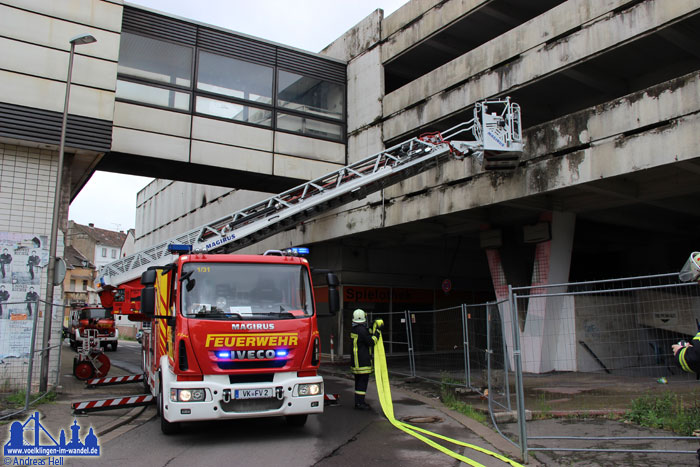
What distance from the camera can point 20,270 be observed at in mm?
10773

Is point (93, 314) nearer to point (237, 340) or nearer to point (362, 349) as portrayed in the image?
point (362, 349)

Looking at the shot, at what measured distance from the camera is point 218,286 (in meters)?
7.05

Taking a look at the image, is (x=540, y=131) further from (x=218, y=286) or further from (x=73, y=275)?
(x=73, y=275)

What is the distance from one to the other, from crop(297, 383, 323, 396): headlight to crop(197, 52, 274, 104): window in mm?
11259

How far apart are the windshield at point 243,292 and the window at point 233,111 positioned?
947 cm

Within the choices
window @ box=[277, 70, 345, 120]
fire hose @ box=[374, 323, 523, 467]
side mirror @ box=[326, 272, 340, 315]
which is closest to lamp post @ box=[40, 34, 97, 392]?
side mirror @ box=[326, 272, 340, 315]

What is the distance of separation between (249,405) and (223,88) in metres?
11.6

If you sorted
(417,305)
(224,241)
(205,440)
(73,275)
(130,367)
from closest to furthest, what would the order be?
(205,440) < (224,241) < (130,367) < (417,305) < (73,275)

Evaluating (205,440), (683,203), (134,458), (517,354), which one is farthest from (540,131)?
(134,458)

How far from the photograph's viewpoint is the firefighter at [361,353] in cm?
901

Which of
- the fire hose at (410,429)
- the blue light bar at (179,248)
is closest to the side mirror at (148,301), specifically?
the blue light bar at (179,248)

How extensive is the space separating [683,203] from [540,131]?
15.1 feet

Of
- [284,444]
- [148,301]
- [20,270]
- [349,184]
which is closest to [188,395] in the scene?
[284,444]

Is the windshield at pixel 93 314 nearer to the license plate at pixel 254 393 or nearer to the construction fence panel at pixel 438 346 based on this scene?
the construction fence panel at pixel 438 346
